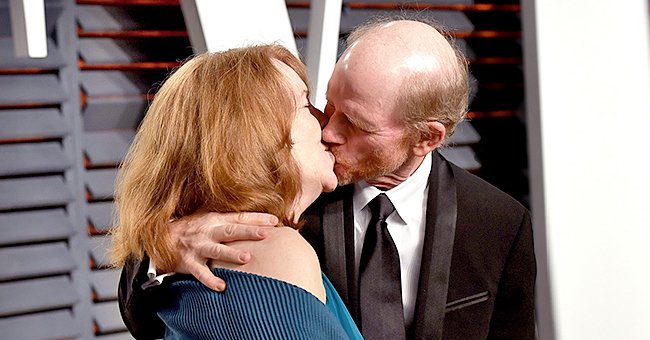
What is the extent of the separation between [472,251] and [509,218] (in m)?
0.13

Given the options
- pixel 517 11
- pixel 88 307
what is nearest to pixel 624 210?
pixel 517 11

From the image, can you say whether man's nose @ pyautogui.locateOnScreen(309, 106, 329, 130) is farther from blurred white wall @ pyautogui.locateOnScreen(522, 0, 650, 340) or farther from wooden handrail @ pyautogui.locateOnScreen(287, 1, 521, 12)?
wooden handrail @ pyautogui.locateOnScreen(287, 1, 521, 12)

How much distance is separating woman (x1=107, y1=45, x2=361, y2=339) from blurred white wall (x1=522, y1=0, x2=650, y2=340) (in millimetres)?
1465

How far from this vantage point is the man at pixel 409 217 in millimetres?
2047

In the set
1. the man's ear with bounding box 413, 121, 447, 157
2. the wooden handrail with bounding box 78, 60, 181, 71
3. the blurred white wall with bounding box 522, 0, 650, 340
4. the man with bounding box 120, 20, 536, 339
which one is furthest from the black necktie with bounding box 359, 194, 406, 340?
the wooden handrail with bounding box 78, 60, 181, 71

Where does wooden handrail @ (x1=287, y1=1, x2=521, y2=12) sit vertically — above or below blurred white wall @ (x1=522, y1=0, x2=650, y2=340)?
above

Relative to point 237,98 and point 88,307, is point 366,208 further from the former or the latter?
point 88,307

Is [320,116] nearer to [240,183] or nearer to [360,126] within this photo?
[360,126]

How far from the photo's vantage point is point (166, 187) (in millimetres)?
1812

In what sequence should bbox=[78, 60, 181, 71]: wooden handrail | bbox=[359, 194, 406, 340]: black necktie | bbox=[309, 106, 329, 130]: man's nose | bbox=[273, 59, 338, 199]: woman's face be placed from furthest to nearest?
bbox=[78, 60, 181, 71]: wooden handrail, bbox=[359, 194, 406, 340]: black necktie, bbox=[309, 106, 329, 130]: man's nose, bbox=[273, 59, 338, 199]: woman's face

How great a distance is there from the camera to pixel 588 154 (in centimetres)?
316

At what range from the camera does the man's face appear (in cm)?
204

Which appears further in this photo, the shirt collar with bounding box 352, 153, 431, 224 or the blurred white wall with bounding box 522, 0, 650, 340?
the blurred white wall with bounding box 522, 0, 650, 340

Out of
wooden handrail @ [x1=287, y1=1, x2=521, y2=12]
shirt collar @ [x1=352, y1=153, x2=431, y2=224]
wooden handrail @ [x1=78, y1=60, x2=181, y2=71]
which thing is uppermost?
wooden handrail @ [x1=287, y1=1, x2=521, y2=12]
